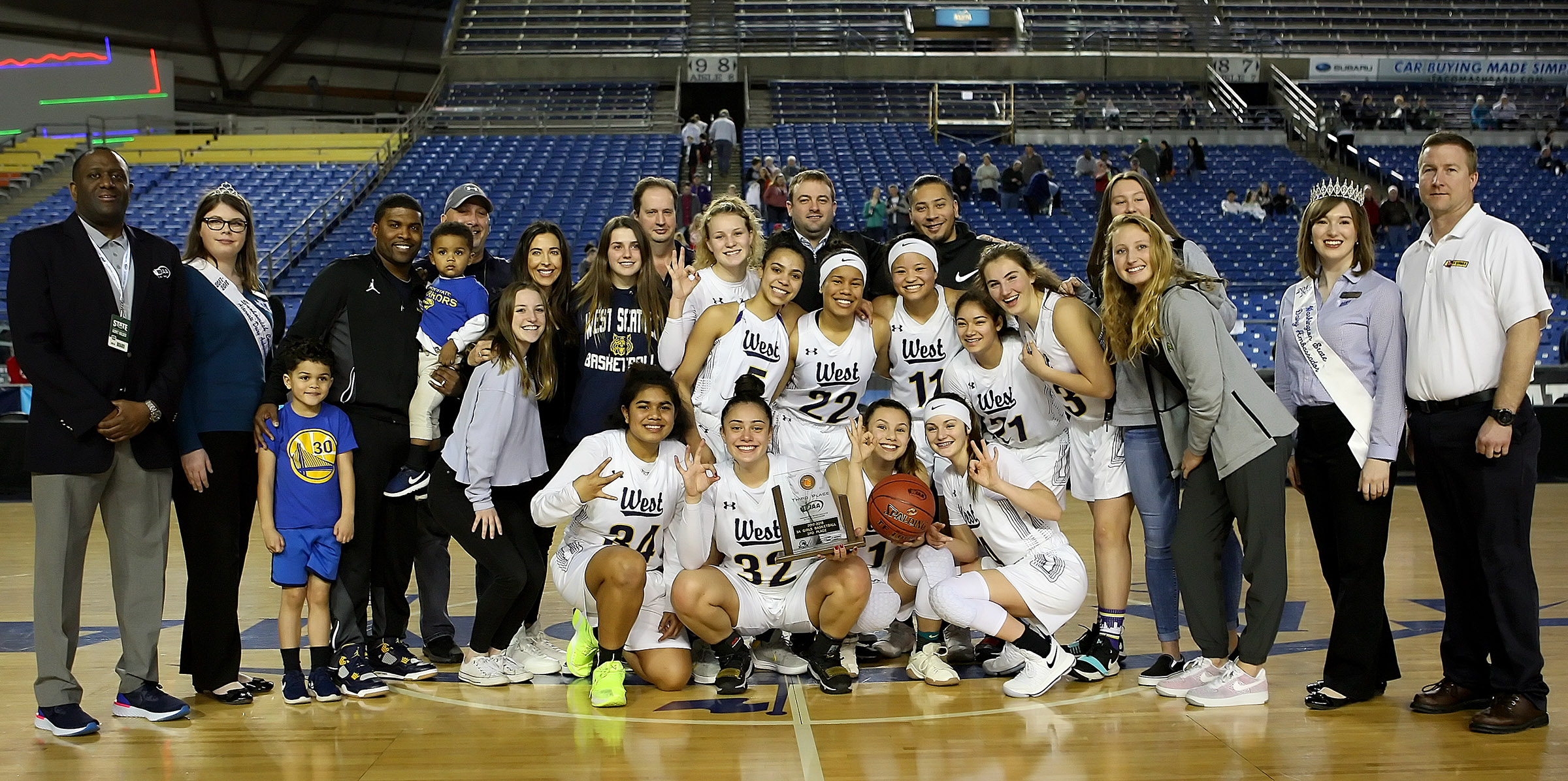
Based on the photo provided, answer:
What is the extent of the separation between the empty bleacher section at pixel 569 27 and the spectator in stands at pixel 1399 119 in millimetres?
14132

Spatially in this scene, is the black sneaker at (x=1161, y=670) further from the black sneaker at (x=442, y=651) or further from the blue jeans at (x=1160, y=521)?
the black sneaker at (x=442, y=651)

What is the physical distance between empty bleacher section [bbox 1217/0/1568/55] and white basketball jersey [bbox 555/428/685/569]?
2560 centimetres

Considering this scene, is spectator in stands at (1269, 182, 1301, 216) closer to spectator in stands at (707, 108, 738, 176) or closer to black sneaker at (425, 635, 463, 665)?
spectator in stands at (707, 108, 738, 176)

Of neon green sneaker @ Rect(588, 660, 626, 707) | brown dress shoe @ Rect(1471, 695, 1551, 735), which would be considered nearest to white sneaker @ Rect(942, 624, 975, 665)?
neon green sneaker @ Rect(588, 660, 626, 707)

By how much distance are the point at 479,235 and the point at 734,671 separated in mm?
2197

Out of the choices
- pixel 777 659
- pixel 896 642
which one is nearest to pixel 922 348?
pixel 896 642

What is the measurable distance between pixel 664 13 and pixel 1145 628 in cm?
2468

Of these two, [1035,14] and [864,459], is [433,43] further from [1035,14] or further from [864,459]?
[864,459]

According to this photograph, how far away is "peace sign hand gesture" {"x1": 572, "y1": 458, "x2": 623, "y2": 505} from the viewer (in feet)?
14.3

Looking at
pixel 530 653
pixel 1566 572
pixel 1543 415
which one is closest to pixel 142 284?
pixel 530 653

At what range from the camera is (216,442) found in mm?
4371

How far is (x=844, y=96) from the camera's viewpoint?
25.4 meters

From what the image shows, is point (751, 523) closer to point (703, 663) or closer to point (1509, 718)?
point (703, 663)

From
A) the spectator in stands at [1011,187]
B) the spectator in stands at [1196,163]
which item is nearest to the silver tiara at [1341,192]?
the spectator in stands at [1011,187]
